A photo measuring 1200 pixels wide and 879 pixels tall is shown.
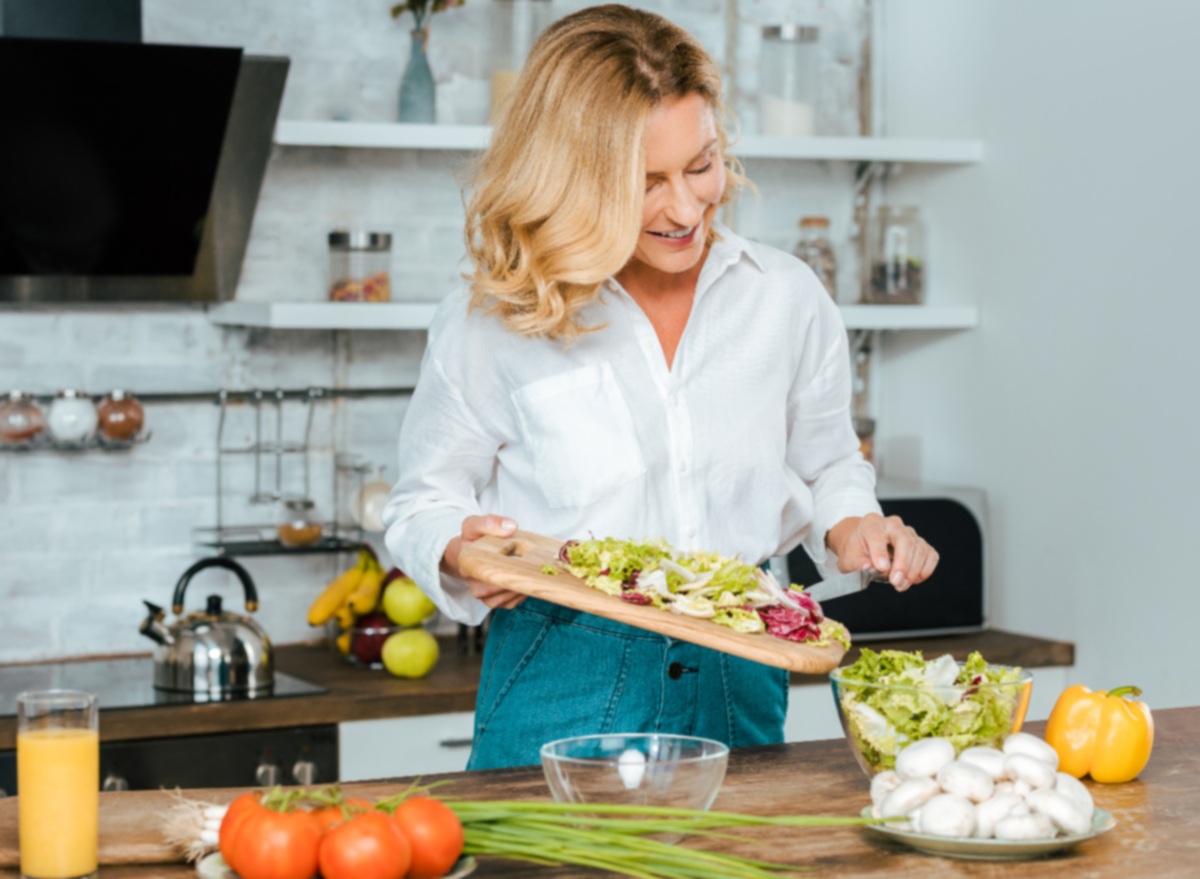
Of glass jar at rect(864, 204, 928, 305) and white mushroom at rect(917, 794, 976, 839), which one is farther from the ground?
glass jar at rect(864, 204, 928, 305)

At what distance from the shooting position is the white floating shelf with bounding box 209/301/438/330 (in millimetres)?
2496

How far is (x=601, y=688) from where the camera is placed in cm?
154

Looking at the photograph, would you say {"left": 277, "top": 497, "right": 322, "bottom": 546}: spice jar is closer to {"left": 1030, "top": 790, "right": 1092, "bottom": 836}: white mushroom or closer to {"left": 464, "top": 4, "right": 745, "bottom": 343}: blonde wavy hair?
{"left": 464, "top": 4, "right": 745, "bottom": 343}: blonde wavy hair

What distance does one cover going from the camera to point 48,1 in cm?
230

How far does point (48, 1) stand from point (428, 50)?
810 millimetres

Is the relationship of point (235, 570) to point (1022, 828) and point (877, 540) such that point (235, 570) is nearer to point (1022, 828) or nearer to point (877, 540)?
point (877, 540)

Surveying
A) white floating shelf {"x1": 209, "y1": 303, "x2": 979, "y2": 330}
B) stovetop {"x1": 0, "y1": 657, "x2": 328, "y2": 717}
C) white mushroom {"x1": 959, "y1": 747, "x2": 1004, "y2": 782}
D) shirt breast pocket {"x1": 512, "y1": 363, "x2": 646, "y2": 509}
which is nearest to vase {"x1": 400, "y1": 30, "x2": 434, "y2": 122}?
white floating shelf {"x1": 209, "y1": 303, "x2": 979, "y2": 330}

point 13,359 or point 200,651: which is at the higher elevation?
point 13,359

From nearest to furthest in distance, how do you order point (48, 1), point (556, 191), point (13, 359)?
1. point (556, 191)
2. point (48, 1)
3. point (13, 359)

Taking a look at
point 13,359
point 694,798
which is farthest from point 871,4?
point 694,798

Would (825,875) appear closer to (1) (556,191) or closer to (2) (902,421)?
(1) (556,191)

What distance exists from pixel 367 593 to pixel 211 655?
0.36 metres

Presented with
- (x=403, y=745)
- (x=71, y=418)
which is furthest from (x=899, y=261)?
(x=71, y=418)

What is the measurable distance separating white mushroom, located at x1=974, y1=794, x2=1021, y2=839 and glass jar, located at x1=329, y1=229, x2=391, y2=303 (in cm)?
181
